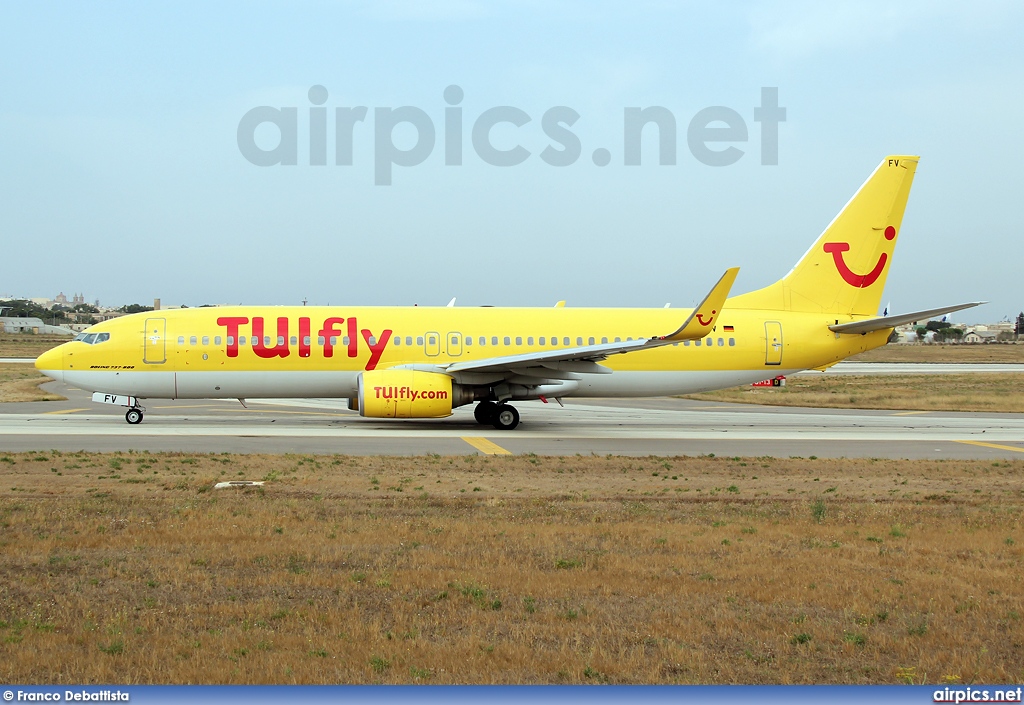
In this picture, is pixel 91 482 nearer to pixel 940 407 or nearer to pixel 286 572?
pixel 286 572

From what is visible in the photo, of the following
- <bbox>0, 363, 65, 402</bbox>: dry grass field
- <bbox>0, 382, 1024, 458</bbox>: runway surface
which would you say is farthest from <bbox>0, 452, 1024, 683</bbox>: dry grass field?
<bbox>0, 363, 65, 402</bbox>: dry grass field

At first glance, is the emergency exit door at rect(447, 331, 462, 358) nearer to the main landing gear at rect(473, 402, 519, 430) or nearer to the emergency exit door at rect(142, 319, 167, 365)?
the main landing gear at rect(473, 402, 519, 430)

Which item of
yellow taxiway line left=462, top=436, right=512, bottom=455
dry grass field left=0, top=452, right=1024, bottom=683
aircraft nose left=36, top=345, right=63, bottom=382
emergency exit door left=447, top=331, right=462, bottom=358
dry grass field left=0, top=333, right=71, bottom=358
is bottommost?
dry grass field left=0, top=452, right=1024, bottom=683

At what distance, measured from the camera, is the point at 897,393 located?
142ft

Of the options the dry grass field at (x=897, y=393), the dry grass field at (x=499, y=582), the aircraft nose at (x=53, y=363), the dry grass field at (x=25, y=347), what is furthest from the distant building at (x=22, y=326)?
the dry grass field at (x=499, y=582)

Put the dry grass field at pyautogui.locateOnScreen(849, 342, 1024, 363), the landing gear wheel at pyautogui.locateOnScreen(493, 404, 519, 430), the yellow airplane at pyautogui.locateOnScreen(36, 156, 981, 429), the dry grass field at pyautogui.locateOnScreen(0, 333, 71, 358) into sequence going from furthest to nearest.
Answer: the dry grass field at pyautogui.locateOnScreen(849, 342, 1024, 363)
the dry grass field at pyautogui.locateOnScreen(0, 333, 71, 358)
the landing gear wheel at pyautogui.locateOnScreen(493, 404, 519, 430)
the yellow airplane at pyautogui.locateOnScreen(36, 156, 981, 429)

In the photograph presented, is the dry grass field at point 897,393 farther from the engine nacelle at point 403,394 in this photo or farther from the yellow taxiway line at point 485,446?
the yellow taxiway line at point 485,446

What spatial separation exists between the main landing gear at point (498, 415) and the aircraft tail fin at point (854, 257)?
27.0 feet

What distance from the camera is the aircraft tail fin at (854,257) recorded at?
92.8ft

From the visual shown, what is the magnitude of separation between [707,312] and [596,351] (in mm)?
3225

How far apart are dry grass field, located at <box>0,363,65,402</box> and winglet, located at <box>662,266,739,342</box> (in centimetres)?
2451

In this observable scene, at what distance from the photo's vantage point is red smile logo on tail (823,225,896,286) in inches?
1123

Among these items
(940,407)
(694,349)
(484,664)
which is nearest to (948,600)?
(484,664)

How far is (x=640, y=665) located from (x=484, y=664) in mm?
1132
